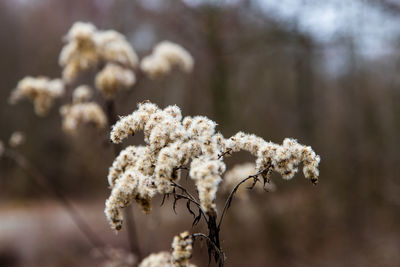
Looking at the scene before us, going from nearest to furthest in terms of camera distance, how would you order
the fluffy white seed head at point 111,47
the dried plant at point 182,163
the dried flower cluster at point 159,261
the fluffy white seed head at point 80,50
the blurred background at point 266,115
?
the dried plant at point 182,163 → the dried flower cluster at point 159,261 → the fluffy white seed head at point 80,50 → the fluffy white seed head at point 111,47 → the blurred background at point 266,115

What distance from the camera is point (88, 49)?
141 inches

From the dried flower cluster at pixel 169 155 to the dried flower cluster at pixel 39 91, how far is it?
8.00 ft

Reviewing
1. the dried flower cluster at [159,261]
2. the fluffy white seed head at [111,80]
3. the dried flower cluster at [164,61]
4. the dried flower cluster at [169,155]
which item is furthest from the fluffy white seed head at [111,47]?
the dried flower cluster at [159,261]

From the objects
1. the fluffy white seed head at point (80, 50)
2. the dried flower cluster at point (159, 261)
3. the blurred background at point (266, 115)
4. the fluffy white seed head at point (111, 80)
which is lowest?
the dried flower cluster at point (159, 261)

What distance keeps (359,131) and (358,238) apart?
4183 millimetres

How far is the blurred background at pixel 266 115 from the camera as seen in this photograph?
9.50 m

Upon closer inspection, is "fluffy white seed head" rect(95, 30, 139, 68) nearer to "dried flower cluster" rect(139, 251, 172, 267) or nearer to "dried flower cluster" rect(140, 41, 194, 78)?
"dried flower cluster" rect(140, 41, 194, 78)

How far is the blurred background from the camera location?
31.2 ft

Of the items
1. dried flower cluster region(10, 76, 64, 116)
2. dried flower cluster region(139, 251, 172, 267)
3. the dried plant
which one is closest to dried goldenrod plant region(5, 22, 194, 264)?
dried flower cluster region(10, 76, 64, 116)

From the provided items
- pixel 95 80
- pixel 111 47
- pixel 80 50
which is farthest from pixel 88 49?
pixel 95 80

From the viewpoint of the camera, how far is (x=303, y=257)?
10.3 m

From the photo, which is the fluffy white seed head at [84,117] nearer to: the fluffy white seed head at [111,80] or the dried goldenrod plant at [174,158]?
the fluffy white seed head at [111,80]

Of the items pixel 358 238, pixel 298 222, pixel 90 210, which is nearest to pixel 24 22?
pixel 90 210

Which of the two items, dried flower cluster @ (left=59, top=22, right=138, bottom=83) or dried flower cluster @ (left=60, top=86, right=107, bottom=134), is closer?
dried flower cluster @ (left=59, top=22, right=138, bottom=83)
